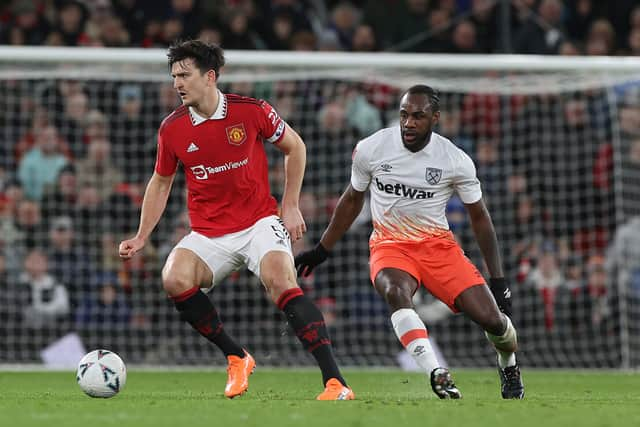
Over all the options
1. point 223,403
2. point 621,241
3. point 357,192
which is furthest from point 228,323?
point 223,403

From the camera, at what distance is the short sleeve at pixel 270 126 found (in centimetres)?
738

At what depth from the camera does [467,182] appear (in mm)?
7457

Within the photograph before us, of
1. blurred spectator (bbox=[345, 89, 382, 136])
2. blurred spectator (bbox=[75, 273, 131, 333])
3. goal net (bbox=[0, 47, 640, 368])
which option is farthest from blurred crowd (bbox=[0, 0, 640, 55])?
blurred spectator (bbox=[75, 273, 131, 333])

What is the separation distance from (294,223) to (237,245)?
1.23 ft

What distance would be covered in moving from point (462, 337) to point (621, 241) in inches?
72.5

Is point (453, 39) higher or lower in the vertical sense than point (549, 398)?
higher

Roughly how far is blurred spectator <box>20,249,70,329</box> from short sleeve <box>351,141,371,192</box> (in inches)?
198

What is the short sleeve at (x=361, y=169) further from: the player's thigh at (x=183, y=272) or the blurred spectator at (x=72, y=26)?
the blurred spectator at (x=72, y=26)

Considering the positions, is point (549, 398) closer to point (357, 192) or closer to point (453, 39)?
point (357, 192)

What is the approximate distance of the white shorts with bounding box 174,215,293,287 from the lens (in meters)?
7.20

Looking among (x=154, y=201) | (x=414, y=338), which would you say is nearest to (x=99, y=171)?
(x=154, y=201)

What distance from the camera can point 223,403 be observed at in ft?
21.6

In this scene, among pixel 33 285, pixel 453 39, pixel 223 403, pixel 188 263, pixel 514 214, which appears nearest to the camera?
pixel 223 403

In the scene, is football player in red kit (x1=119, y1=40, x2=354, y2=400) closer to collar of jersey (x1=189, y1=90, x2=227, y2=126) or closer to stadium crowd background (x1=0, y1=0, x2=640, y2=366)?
collar of jersey (x1=189, y1=90, x2=227, y2=126)
